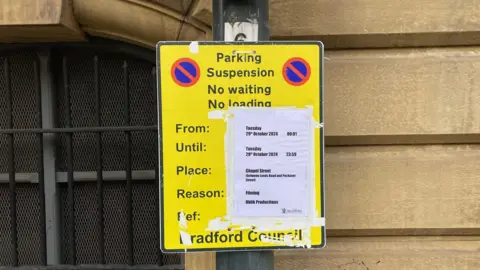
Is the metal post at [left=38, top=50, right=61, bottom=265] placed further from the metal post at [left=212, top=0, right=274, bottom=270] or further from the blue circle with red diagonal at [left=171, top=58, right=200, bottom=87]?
the metal post at [left=212, top=0, right=274, bottom=270]

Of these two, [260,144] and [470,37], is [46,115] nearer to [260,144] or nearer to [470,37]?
[260,144]

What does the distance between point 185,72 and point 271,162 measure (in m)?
0.51

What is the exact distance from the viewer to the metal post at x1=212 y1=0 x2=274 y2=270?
171 cm

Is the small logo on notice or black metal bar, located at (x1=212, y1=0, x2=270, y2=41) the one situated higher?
black metal bar, located at (x1=212, y1=0, x2=270, y2=41)

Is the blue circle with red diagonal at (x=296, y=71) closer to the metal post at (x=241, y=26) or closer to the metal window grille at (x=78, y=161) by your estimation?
the metal post at (x=241, y=26)

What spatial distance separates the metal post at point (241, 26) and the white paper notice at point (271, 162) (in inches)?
7.2

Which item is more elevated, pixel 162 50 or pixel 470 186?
pixel 162 50

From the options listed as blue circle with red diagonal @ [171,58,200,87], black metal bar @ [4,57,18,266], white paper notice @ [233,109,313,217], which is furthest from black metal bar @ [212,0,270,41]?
black metal bar @ [4,57,18,266]

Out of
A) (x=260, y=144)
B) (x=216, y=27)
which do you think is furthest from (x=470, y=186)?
(x=216, y=27)

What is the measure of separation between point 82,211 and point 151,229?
49 cm

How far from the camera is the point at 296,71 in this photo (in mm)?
1810

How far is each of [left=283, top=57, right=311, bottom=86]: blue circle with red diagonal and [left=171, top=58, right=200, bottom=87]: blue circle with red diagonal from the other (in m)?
0.37

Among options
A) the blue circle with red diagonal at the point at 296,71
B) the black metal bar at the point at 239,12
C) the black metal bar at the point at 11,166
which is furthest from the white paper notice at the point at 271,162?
the black metal bar at the point at 11,166

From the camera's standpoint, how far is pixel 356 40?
8.83 feet
